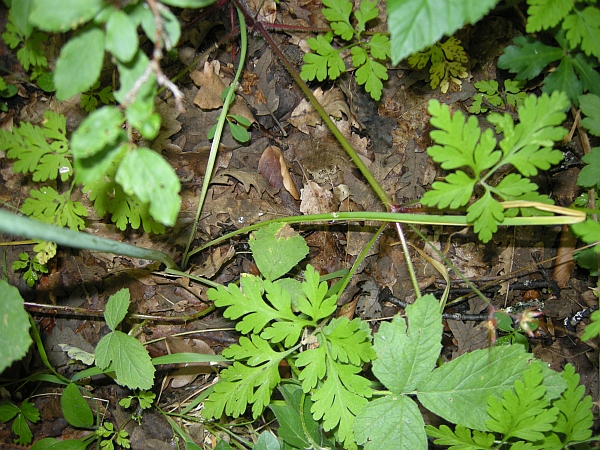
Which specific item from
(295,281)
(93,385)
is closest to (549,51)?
(295,281)

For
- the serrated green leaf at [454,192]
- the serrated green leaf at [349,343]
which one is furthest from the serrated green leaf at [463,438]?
the serrated green leaf at [454,192]

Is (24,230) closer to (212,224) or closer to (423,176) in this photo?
(212,224)

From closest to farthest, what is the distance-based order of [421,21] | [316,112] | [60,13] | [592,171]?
[60,13]
[421,21]
[592,171]
[316,112]

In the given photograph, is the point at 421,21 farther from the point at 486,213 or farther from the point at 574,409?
the point at 574,409

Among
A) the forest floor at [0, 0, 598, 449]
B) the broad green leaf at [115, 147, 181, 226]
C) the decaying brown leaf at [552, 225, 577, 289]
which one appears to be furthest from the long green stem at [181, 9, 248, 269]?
the decaying brown leaf at [552, 225, 577, 289]

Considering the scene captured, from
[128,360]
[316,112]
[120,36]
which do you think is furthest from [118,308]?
[316,112]

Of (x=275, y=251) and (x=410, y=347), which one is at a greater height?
(x=275, y=251)
